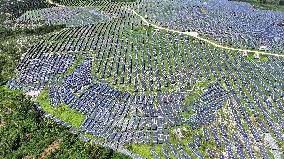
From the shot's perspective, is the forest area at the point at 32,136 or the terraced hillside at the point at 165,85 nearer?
the forest area at the point at 32,136

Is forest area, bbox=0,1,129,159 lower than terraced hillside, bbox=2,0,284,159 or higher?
lower

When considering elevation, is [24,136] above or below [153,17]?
below

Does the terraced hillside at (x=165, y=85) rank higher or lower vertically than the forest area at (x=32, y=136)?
higher

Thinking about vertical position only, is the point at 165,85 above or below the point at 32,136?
above

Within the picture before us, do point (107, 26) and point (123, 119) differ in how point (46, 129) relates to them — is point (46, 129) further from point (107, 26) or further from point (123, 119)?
point (107, 26)

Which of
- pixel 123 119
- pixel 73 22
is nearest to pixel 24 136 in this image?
pixel 123 119

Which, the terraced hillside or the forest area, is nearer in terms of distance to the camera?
the forest area

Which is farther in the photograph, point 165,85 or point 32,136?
point 165,85

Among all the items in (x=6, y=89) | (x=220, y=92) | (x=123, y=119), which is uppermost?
(x=220, y=92)
